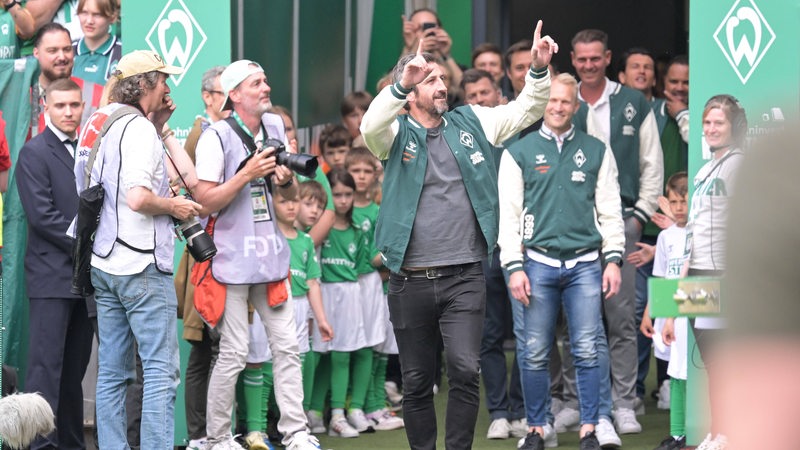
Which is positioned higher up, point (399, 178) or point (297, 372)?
point (399, 178)

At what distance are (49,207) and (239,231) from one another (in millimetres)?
1016

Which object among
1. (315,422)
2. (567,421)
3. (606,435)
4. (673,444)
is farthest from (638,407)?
(315,422)

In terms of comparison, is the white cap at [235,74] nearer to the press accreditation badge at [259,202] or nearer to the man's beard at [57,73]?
the press accreditation badge at [259,202]

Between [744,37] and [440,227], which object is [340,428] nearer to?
[440,227]

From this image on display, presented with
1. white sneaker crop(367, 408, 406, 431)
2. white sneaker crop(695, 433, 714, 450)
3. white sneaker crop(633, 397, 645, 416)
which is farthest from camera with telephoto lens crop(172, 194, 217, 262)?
white sneaker crop(633, 397, 645, 416)

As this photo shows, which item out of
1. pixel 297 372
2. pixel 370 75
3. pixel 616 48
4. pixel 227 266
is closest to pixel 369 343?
pixel 297 372

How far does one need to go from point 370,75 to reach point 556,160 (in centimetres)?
402

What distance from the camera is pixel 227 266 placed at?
6.62 m

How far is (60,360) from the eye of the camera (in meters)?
6.77

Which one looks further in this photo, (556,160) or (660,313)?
(556,160)

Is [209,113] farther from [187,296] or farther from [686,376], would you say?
[686,376]

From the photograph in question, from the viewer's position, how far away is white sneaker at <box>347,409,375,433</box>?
796cm

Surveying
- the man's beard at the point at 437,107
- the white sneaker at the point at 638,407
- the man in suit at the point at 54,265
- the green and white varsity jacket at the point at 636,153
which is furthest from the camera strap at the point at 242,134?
the white sneaker at the point at 638,407

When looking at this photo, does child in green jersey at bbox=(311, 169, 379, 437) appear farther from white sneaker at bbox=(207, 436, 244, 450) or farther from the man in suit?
the man in suit
